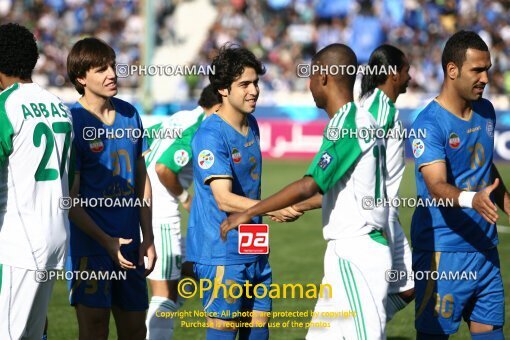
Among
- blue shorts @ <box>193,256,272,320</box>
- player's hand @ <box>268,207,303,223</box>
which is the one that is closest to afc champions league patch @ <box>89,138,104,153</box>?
blue shorts @ <box>193,256,272,320</box>

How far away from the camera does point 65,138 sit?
5.58 metres

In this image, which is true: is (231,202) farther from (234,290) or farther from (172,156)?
(172,156)

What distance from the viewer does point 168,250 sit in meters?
8.04

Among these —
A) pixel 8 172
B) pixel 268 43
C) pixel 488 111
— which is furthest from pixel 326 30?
pixel 8 172

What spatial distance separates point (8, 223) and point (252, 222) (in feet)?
5.66

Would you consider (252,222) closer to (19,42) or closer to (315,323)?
(315,323)

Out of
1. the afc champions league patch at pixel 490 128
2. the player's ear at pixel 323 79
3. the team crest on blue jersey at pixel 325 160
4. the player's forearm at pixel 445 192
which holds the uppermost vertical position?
the player's ear at pixel 323 79

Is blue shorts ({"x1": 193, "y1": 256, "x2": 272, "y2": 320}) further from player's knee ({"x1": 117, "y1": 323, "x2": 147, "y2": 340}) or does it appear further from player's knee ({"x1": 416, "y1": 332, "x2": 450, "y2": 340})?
player's knee ({"x1": 416, "y1": 332, "x2": 450, "y2": 340})

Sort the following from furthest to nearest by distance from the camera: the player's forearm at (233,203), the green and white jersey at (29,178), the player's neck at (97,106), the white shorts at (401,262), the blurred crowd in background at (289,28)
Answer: the blurred crowd in background at (289,28) → the white shorts at (401,262) → the player's neck at (97,106) → the player's forearm at (233,203) → the green and white jersey at (29,178)

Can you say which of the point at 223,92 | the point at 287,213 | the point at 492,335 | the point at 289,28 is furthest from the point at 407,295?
the point at 289,28

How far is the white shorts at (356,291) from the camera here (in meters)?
5.51

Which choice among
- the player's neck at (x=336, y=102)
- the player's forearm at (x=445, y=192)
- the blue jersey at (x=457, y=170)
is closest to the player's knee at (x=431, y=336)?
the blue jersey at (x=457, y=170)

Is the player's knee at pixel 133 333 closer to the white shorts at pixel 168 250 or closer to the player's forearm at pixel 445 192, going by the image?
the white shorts at pixel 168 250

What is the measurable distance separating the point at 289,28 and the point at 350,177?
2506 cm
